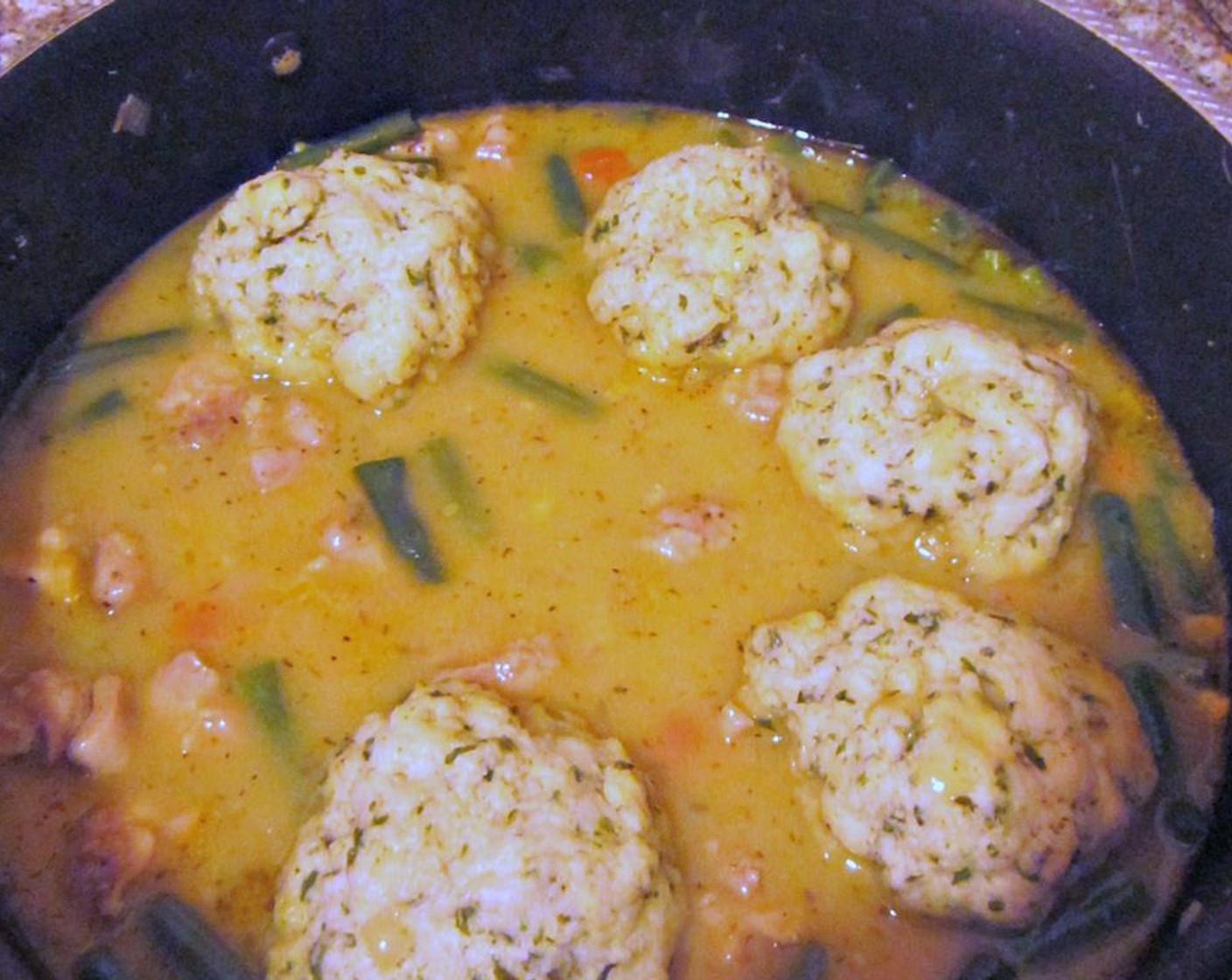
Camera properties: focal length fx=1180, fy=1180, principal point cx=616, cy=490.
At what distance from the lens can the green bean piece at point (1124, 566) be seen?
2529 mm

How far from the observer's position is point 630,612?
250cm

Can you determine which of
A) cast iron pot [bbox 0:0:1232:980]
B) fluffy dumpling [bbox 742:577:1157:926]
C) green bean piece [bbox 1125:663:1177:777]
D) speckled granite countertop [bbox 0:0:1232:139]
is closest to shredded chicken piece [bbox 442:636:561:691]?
fluffy dumpling [bbox 742:577:1157:926]

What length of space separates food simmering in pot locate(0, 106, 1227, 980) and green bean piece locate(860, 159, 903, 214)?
0.01 meters

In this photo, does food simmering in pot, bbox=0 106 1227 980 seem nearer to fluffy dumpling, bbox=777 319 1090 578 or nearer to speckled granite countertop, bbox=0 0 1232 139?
fluffy dumpling, bbox=777 319 1090 578

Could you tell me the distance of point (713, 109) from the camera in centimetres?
340

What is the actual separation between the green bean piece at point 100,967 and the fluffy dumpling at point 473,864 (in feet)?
0.93

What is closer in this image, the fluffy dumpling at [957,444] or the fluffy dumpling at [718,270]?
the fluffy dumpling at [957,444]

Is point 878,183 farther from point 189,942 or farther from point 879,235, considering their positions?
point 189,942

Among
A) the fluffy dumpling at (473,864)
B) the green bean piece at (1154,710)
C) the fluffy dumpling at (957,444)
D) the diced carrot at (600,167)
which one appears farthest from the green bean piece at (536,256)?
the green bean piece at (1154,710)

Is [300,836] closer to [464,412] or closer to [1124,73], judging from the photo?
[464,412]

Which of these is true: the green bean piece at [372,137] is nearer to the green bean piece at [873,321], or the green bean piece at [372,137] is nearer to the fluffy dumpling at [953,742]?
the green bean piece at [873,321]

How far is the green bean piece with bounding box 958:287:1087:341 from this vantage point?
299 cm

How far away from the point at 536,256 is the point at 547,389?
436 millimetres

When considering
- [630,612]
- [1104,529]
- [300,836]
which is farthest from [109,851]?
[1104,529]
